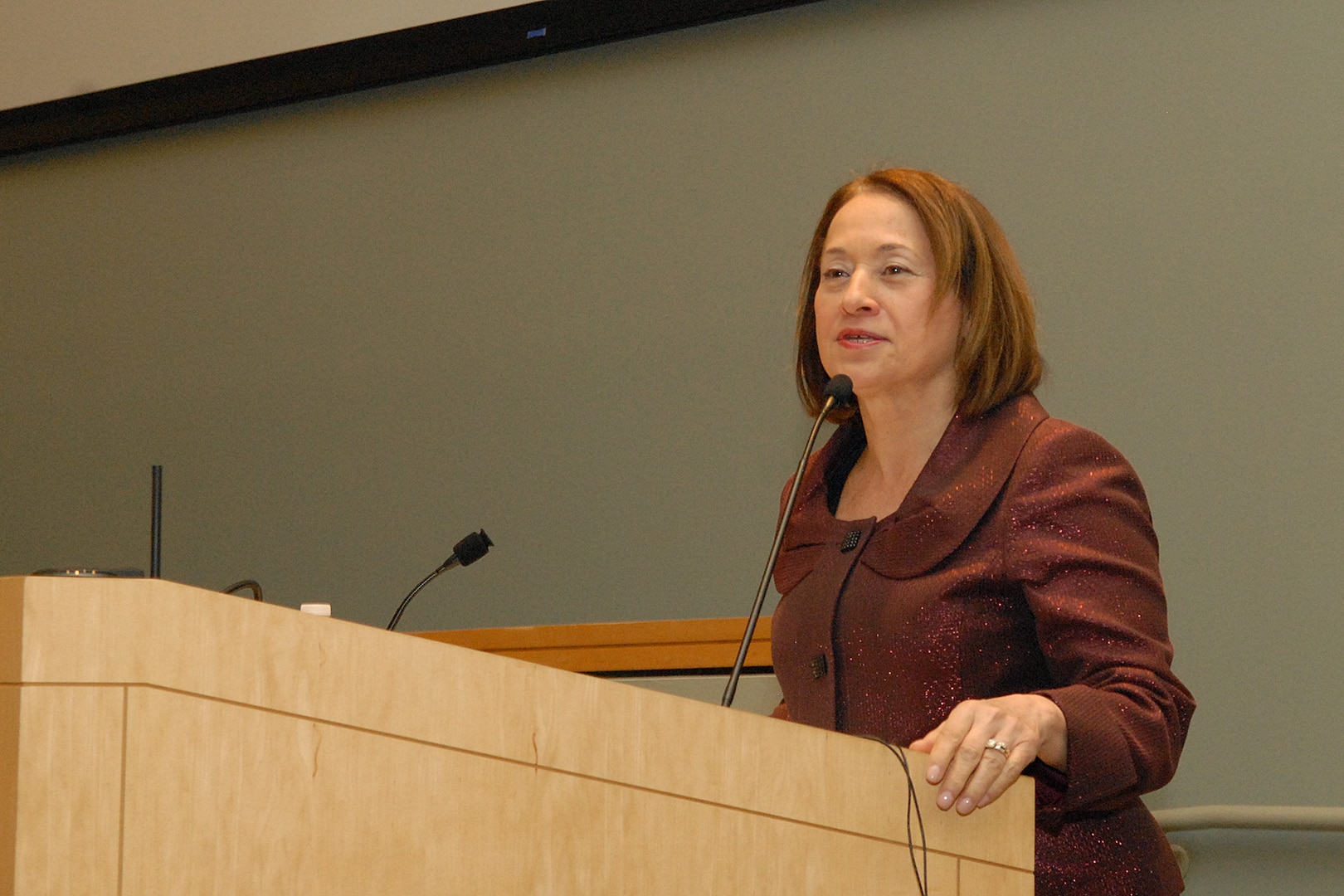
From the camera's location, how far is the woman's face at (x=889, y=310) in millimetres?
1938

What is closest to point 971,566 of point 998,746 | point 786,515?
point 786,515

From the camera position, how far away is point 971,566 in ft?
5.58

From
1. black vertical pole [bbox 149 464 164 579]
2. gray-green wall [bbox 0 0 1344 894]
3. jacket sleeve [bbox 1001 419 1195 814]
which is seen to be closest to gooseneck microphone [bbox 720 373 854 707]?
jacket sleeve [bbox 1001 419 1195 814]

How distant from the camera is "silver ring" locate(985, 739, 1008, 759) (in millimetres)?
1363

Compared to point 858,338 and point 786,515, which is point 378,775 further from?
point 858,338

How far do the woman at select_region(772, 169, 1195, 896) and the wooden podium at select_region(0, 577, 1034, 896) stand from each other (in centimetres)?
14

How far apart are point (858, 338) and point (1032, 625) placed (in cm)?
44

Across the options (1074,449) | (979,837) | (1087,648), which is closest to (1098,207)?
(1074,449)

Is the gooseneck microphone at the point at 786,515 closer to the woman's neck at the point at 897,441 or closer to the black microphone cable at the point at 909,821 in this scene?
the woman's neck at the point at 897,441

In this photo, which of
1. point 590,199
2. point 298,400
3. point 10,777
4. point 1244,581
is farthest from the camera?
point 298,400

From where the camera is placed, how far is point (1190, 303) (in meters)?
2.96

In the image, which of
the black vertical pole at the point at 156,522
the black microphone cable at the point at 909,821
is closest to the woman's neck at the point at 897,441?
the black microphone cable at the point at 909,821

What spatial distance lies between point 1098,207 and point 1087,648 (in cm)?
167

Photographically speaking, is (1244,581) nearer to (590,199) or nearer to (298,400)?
(590,199)
